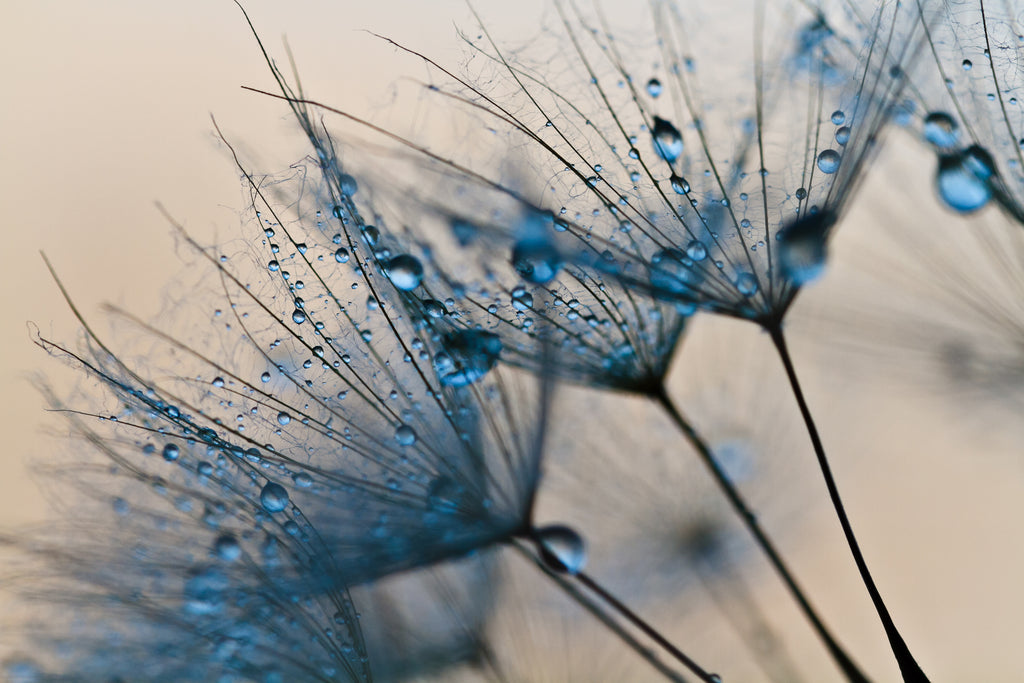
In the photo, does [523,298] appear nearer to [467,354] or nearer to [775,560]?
[467,354]

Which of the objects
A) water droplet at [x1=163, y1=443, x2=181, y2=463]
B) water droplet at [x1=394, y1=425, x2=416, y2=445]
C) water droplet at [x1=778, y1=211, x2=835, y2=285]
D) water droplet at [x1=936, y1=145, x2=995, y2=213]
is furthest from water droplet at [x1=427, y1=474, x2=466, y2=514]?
water droplet at [x1=936, y1=145, x2=995, y2=213]

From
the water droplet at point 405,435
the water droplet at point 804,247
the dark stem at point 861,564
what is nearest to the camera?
the dark stem at point 861,564

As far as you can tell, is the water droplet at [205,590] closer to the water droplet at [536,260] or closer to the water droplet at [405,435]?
the water droplet at [405,435]

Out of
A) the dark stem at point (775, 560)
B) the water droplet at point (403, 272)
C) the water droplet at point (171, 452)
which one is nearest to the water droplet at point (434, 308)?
the water droplet at point (403, 272)

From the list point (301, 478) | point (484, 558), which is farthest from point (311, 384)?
point (484, 558)

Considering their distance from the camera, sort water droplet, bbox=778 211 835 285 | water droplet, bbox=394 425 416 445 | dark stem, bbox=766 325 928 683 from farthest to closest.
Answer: water droplet, bbox=394 425 416 445, water droplet, bbox=778 211 835 285, dark stem, bbox=766 325 928 683

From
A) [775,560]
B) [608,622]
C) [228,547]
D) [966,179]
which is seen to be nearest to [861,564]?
[775,560]

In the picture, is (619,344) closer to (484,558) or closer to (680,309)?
(680,309)

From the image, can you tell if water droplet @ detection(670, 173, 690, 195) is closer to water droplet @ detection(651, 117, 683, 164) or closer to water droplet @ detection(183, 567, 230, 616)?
water droplet @ detection(651, 117, 683, 164)
